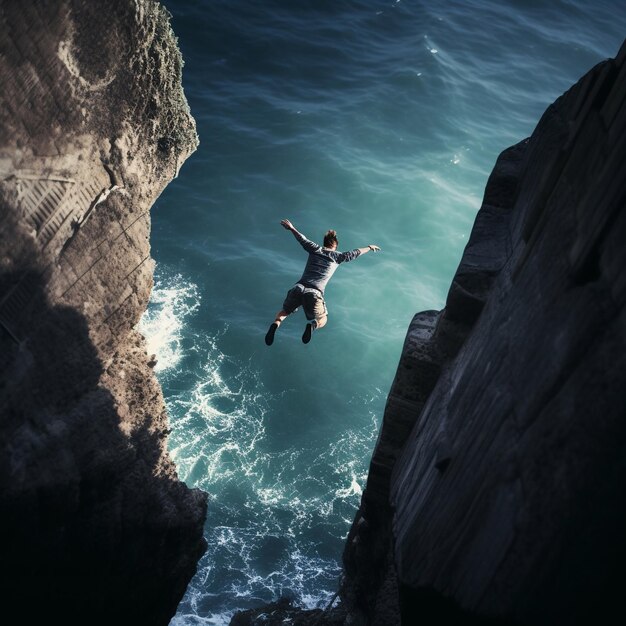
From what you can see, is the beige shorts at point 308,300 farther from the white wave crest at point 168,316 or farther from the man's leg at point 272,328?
the white wave crest at point 168,316

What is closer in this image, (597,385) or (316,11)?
(597,385)

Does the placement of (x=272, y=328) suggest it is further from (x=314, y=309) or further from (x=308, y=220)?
(x=308, y=220)

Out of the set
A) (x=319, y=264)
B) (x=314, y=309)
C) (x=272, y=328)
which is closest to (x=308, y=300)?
(x=314, y=309)

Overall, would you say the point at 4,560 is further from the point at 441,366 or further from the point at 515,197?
the point at 515,197

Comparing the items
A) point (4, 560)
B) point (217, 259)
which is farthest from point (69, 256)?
point (217, 259)

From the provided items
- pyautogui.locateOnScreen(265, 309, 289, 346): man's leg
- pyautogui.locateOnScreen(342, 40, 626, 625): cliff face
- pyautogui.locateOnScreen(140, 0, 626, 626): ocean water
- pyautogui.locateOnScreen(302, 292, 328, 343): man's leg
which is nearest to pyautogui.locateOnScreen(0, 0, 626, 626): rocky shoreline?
pyautogui.locateOnScreen(342, 40, 626, 625): cliff face

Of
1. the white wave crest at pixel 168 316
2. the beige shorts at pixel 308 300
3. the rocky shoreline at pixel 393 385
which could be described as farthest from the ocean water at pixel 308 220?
the beige shorts at pixel 308 300
